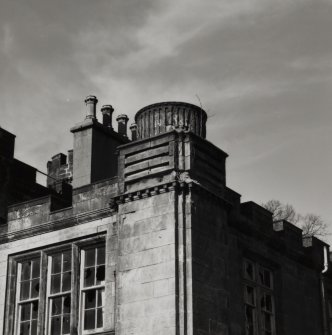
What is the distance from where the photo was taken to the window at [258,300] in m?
20.0

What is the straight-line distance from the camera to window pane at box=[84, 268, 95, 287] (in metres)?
19.2

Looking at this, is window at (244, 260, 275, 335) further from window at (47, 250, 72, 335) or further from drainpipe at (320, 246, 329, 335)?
window at (47, 250, 72, 335)

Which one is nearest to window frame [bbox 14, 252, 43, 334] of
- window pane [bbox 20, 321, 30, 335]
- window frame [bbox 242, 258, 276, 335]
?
window pane [bbox 20, 321, 30, 335]

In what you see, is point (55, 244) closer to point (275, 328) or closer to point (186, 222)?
point (186, 222)

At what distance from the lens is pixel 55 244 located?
20062 mm

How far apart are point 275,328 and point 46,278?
18.8ft

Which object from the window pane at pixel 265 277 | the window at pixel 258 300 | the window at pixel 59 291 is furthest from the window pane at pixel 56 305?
the window pane at pixel 265 277

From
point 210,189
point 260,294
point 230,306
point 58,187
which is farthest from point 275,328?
point 58,187

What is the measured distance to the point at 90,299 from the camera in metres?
19.1

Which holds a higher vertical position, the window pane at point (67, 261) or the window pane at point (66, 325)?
the window pane at point (67, 261)

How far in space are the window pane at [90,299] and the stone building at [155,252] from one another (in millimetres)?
29

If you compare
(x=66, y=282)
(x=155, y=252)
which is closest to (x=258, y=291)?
(x=155, y=252)

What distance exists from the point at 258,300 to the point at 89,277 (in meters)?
4.20

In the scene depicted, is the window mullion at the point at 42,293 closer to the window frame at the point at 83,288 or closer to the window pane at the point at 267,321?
the window frame at the point at 83,288
